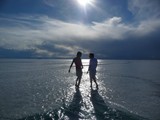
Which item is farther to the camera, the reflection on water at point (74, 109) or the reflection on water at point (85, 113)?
the reflection on water at point (74, 109)

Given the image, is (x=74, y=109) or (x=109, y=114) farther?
(x=74, y=109)

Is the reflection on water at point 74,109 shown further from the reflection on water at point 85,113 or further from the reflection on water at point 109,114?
the reflection on water at point 109,114

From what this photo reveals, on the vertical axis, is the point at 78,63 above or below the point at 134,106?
above

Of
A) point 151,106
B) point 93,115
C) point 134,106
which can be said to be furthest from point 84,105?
point 151,106

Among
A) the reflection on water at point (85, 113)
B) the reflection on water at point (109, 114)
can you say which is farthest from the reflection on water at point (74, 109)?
the reflection on water at point (109, 114)

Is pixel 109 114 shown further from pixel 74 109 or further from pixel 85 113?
pixel 74 109

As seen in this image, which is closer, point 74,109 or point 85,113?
point 85,113

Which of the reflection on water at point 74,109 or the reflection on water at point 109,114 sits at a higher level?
the reflection on water at point 74,109

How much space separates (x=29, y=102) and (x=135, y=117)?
5.12 m

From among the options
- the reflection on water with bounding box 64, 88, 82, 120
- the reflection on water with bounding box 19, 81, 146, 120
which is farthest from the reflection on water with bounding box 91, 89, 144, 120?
the reflection on water with bounding box 64, 88, 82, 120

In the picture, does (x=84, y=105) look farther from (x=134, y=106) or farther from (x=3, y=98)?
(x=3, y=98)

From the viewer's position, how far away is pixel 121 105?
9.23 m

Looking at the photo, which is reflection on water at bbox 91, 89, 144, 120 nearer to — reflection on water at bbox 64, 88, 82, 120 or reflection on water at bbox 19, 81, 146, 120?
reflection on water at bbox 19, 81, 146, 120

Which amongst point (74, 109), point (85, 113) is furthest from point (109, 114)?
point (74, 109)
